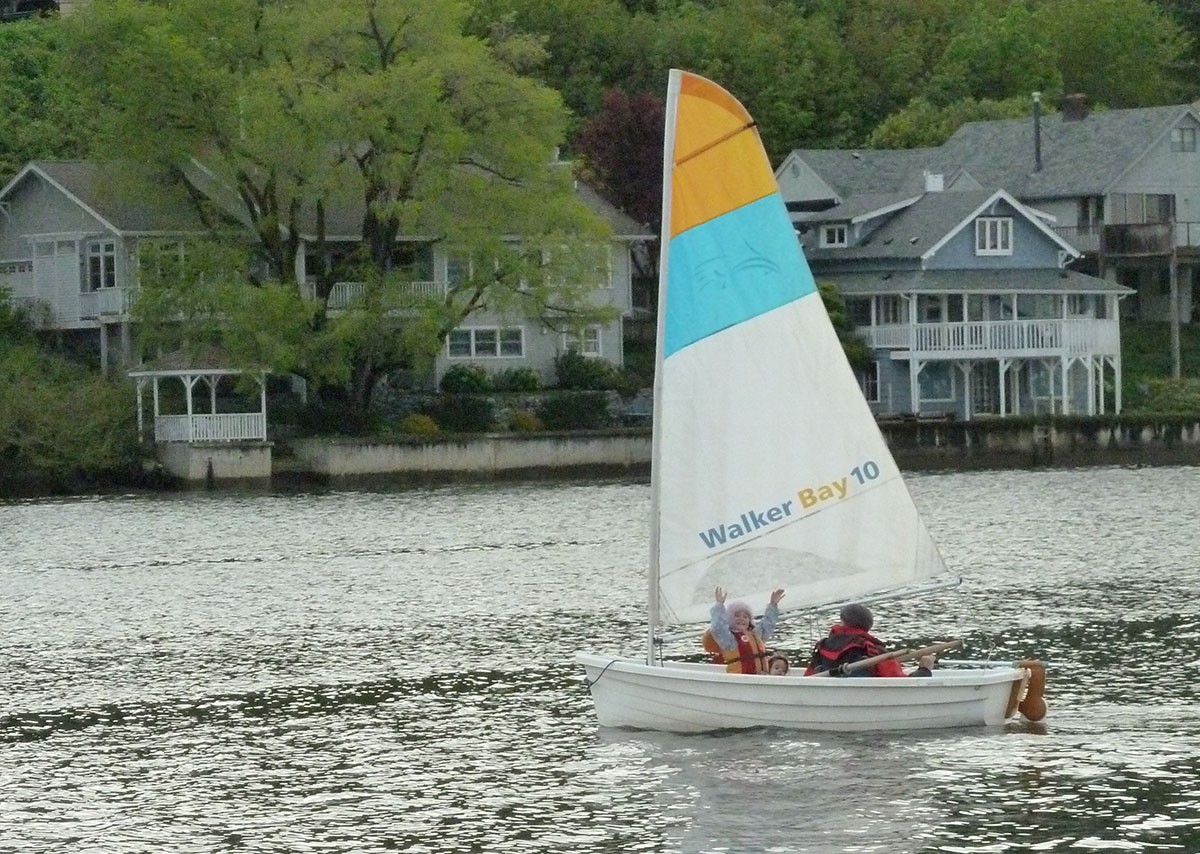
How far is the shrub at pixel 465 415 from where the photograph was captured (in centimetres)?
7188

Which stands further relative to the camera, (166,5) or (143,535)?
(166,5)

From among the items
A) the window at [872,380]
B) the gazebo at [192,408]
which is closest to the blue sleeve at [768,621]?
the gazebo at [192,408]

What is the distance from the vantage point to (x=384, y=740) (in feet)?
78.8

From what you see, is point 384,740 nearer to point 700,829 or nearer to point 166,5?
point 700,829

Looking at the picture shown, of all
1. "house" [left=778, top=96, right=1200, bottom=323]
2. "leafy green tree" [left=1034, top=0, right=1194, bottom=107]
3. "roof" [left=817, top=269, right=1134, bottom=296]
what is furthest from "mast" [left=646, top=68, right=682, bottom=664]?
"leafy green tree" [left=1034, top=0, right=1194, bottom=107]

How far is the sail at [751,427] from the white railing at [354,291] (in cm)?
4721

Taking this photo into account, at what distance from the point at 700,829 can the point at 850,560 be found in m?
4.17

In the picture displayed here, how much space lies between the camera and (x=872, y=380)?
81.2m

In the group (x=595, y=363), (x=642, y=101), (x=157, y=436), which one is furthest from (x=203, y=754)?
(x=642, y=101)

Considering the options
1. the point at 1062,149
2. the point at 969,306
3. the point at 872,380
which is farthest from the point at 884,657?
the point at 1062,149

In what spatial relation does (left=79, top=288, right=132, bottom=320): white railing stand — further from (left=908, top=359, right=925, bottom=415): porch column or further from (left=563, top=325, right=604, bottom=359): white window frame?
(left=908, top=359, right=925, bottom=415): porch column

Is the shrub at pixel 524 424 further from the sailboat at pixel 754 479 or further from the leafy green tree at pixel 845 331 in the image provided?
the sailboat at pixel 754 479

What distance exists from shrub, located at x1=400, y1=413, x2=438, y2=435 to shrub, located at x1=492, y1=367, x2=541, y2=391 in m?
4.29

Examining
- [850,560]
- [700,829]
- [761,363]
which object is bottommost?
[700,829]
